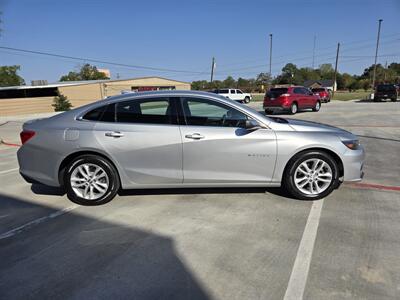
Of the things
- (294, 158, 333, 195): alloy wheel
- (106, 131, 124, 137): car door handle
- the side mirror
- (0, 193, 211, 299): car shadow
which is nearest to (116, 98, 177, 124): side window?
(106, 131, 124, 137): car door handle

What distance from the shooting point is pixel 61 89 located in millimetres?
44125

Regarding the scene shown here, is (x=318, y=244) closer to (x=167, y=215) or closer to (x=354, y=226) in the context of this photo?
(x=354, y=226)

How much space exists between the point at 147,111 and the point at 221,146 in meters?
1.17

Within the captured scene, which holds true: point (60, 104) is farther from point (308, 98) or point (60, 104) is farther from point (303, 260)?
point (303, 260)

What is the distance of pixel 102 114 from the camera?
4.51 m

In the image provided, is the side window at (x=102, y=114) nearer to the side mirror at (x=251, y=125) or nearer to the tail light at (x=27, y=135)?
the tail light at (x=27, y=135)

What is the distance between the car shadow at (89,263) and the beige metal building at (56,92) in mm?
38571

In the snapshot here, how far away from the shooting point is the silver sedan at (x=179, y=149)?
14.2ft

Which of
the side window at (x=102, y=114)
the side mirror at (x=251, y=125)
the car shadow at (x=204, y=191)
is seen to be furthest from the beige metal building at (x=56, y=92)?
the side mirror at (x=251, y=125)

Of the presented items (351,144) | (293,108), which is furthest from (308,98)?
(351,144)

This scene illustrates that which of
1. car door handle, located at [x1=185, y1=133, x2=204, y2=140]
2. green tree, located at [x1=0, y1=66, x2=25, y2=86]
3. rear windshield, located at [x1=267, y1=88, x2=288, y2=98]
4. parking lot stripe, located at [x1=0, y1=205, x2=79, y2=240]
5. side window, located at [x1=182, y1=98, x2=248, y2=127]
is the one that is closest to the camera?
parking lot stripe, located at [x1=0, y1=205, x2=79, y2=240]

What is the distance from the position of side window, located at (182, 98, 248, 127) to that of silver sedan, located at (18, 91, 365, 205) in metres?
0.01

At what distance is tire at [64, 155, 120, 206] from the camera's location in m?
4.46

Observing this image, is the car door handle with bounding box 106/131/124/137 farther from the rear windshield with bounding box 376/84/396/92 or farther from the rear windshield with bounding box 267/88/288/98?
the rear windshield with bounding box 376/84/396/92
